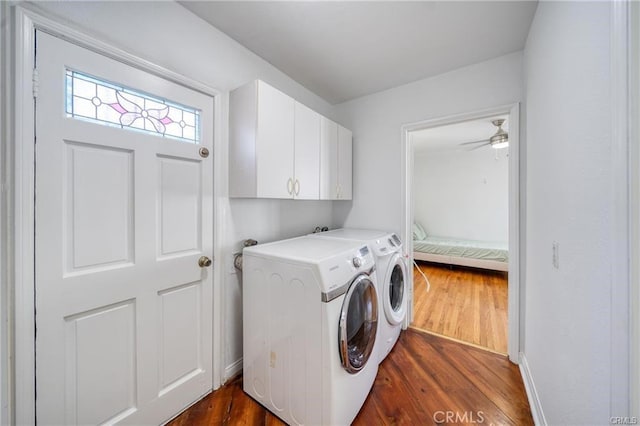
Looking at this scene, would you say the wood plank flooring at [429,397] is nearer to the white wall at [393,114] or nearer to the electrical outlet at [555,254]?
the electrical outlet at [555,254]

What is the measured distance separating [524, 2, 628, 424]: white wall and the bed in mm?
2818

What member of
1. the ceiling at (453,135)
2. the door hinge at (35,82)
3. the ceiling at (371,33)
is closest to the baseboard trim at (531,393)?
the ceiling at (371,33)

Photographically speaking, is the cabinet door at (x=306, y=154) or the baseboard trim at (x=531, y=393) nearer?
the baseboard trim at (x=531, y=393)

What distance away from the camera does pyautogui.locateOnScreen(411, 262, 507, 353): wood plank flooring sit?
224cm

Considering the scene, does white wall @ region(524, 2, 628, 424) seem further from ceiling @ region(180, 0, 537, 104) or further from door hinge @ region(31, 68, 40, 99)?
door hinge @ region(31, 68, 40, 99)

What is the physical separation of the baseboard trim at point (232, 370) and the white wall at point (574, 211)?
5.84ft

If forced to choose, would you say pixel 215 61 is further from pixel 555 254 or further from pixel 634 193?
pixel 555 254

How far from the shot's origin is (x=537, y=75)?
139cm

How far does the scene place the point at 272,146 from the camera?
158cm

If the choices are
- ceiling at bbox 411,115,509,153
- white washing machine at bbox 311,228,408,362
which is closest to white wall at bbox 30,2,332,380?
white washing machine at bbox 311,228,408,362

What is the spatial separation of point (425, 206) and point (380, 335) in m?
4.21

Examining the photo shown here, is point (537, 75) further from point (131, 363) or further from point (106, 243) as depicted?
point (131, 363)

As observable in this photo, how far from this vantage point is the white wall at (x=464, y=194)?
4.49 meters

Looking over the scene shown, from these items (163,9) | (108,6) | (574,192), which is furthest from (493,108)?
(108,6)
